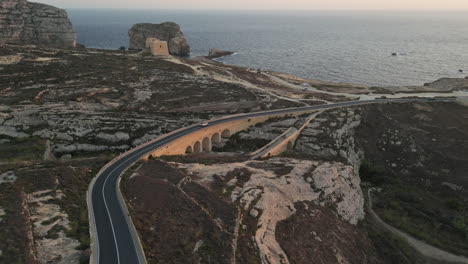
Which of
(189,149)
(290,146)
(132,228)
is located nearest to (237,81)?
(290,146)

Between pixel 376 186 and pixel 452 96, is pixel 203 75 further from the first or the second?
pixel 452 96

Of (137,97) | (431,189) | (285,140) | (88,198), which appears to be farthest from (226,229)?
(137,97)

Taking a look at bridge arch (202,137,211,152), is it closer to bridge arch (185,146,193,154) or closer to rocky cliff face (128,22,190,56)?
bridge arch (185,146,193,154)

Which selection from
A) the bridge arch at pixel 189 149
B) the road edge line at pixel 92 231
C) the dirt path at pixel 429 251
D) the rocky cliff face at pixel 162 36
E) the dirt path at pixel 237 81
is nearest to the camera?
the road edge line at pixel 92 231

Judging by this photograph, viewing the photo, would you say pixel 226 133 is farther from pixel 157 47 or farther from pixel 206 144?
pixel 157 47

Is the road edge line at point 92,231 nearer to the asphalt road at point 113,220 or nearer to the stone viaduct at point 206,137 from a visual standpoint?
the asphalt road at point 113,220

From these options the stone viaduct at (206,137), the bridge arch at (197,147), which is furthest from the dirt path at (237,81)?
the bridge arch at (197,147)

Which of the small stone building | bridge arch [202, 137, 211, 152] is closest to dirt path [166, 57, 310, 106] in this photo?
the small stone building
